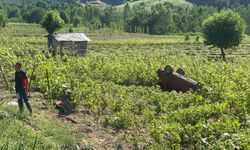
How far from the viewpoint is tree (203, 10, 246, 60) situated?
4400 cm

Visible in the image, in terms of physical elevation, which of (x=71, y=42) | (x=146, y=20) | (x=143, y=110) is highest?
(x=146, y=20)

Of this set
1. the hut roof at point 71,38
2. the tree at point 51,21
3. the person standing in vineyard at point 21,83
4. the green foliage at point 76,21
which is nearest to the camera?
the person standing in vineyard at point 21,83

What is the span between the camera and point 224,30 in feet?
144

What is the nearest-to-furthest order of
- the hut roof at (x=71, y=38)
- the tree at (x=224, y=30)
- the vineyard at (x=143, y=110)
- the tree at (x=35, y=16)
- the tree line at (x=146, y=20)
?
the vineyard at (x=143, y=110), the hut roof at (x=71, y=38), the tree at (x=224, y=30), the tree line at (x=146, y=20), the tree at (x=35, y=16)

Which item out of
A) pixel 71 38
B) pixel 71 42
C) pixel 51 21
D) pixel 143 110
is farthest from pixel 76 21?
pixel 143 110

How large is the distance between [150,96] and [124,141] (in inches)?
180

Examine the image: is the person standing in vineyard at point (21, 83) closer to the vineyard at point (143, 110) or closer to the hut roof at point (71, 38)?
the vineyard at point (143, 110)

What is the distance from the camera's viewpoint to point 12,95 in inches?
609

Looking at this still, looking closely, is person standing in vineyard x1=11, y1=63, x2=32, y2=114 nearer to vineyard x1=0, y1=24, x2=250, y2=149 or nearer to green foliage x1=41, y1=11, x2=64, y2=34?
vineyard x1=0, y1=24, x2=250, y2=149

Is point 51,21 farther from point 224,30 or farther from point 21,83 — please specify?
point 21,83

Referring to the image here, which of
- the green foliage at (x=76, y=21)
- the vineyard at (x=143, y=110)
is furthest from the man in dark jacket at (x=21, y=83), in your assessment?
the green foliage at (x=76, y=21)

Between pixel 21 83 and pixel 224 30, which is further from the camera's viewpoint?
pixel 224 30

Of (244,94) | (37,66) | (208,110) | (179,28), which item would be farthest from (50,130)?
(179,28)

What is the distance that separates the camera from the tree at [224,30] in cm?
4400
